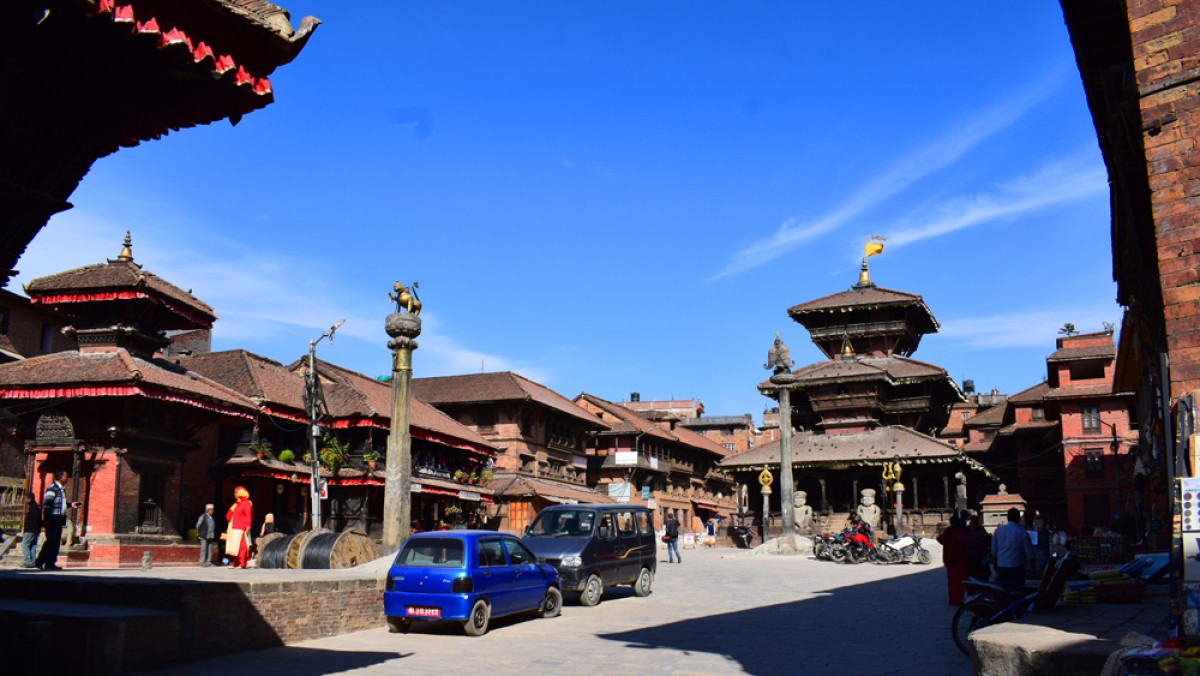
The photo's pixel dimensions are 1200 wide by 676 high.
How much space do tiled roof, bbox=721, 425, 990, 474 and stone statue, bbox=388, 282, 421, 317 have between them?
30436 millimetres

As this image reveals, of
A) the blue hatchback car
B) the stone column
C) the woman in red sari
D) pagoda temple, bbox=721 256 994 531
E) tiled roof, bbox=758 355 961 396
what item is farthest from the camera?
tiled roof, bbox=758 355 961 396

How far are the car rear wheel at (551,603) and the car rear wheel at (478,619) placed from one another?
2.19 meters

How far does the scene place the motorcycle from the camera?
32.1 metres

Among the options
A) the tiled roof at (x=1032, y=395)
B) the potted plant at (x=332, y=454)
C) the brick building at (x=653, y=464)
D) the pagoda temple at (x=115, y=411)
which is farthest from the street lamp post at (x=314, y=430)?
the tiled roof at (x=1032, y=395)

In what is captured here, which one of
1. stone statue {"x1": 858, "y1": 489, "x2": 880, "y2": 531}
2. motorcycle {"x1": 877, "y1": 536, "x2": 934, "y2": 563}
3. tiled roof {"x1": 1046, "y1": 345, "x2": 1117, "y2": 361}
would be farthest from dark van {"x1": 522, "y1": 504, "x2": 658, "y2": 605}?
tiled roof {"x1": 1046, "y1": 345, "x2": 1117, "y2": 361}

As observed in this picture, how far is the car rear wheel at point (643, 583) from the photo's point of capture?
20578mm

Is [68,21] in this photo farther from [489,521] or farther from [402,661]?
[489,521]

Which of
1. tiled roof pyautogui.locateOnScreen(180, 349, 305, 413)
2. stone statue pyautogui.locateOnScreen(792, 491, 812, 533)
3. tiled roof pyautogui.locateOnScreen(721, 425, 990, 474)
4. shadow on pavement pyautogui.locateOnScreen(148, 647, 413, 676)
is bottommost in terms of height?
shadow on pavement pyautogui.locateOnScreen(148, 647, 413, 676)

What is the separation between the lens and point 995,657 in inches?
283

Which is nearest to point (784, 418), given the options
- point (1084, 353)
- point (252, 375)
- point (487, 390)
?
point (487, 390)

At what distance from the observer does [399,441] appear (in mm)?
20266

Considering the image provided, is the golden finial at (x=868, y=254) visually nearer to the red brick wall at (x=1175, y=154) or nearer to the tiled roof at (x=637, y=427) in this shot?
the tiled roof at (x=637, y=427)

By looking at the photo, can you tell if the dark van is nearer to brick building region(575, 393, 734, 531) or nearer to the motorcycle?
the motorcycle

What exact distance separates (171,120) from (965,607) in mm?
9549
